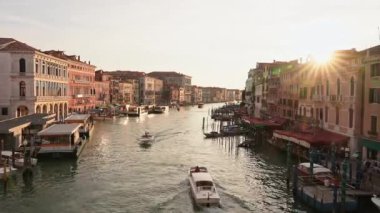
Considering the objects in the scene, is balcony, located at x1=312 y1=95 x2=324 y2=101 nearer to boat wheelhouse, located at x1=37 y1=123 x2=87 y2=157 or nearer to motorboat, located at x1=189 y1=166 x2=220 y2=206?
motorboat, located at x1=189 y1=166 x2=220 y2=206

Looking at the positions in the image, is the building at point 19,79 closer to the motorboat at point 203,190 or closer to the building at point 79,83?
the building at point 79,83

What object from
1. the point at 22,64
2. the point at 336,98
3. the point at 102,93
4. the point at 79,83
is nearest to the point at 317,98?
the point at 336,98

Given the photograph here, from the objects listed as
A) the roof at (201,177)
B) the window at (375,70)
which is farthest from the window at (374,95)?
the roof at (201,177)

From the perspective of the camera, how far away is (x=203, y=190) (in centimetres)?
2494

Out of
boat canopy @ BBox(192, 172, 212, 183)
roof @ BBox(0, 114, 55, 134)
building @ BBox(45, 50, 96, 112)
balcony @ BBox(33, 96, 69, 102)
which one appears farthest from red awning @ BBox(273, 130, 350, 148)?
building @ BBox(45, 50, 96, 112)

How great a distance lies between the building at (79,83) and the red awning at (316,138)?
51.2 m

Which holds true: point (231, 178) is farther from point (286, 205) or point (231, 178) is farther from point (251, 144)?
point (251, 144)

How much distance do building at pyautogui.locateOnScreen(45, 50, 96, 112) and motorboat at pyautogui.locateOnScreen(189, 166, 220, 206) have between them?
189 ft

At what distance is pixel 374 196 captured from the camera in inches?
865

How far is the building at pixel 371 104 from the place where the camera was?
30453 millimetres

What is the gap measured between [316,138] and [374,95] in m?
6.79

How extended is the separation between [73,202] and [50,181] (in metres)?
5.90

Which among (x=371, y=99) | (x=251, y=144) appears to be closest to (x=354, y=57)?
(x=371, y=99)

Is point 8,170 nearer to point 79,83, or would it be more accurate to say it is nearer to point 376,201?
point 376,201
